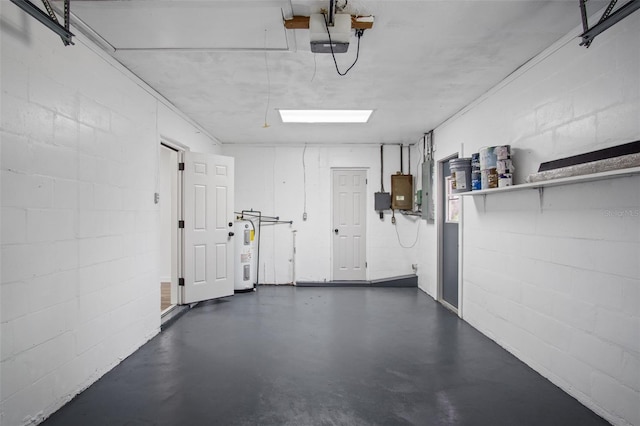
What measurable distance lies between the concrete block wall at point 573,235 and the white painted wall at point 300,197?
264 centimetres

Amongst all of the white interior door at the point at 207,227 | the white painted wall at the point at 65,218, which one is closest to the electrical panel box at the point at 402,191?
the white interior door at the point at 207,227

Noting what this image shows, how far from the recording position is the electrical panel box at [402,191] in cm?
573

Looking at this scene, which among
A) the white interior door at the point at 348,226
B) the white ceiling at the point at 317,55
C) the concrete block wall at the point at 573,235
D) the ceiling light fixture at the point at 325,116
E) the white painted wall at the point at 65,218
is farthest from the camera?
the white interior door at the point at 348,226

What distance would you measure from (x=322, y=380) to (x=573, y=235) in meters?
2.07

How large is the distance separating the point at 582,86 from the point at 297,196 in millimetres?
4310

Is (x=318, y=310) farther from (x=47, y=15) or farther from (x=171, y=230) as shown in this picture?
(x=47, y=15)

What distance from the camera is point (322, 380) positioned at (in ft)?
8.12

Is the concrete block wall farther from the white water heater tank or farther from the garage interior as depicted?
the white water heater tank

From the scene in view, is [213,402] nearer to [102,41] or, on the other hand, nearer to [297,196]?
[102,41]

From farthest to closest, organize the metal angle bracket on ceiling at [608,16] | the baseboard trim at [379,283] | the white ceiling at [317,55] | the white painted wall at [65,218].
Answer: the baseboard trim at [379,283] → the white ceiling at [317,55] → the white painted wall at [65,218] → the metal angle bracket on ceiling at [608,16]

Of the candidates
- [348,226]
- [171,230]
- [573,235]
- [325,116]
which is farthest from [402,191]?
[171,230]

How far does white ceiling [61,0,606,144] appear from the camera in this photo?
200 cm

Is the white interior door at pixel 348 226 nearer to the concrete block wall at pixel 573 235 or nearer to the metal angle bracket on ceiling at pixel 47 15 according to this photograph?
the concrete block wall at pixel 573 235

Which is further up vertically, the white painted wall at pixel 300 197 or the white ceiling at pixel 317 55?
the white ceiling at pixel 317 55
